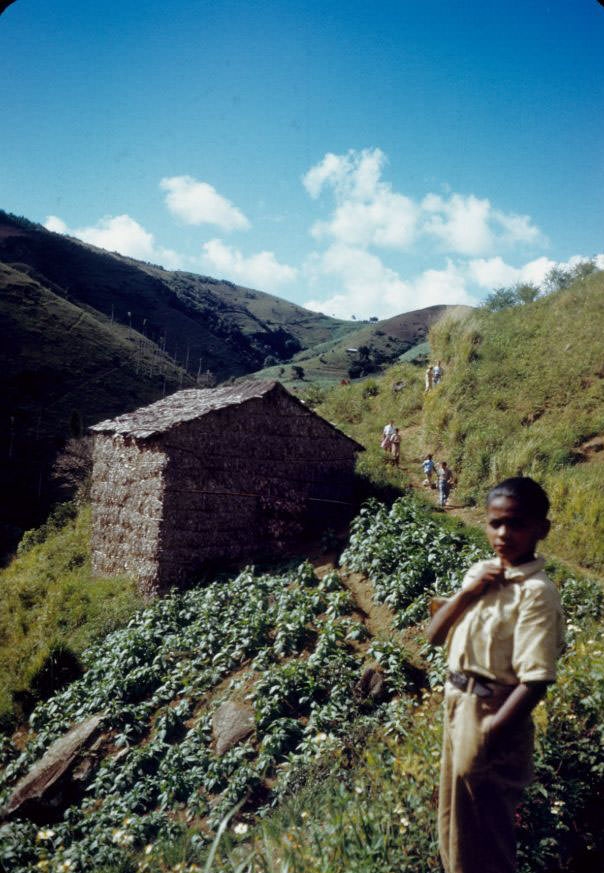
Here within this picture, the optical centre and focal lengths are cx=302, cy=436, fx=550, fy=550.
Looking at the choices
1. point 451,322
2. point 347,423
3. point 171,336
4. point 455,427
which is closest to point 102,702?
point 455,427

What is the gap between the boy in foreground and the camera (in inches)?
96.3

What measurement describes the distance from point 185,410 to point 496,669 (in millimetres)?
11369

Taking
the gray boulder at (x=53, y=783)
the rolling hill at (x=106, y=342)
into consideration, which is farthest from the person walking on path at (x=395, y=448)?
the rolling hill at (x=106, y=342)

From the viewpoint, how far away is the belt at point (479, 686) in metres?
2.49

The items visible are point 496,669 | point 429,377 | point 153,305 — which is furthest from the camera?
point 153,305

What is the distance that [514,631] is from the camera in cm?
248

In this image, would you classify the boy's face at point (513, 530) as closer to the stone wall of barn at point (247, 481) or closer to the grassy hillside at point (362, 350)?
the stone wall of barn at point (247, 481)

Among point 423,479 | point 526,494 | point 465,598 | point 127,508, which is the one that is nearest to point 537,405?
point 423,479

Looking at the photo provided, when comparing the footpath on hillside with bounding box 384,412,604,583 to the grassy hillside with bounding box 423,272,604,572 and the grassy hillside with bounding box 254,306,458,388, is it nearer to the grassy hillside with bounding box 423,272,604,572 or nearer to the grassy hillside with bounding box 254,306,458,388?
the grassy hillside with bounding box 423,272,604,572

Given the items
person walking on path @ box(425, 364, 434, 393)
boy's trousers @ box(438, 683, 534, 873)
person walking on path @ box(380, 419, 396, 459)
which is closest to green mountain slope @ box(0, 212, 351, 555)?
person walking on path @ box(380, 419, 396, 459)

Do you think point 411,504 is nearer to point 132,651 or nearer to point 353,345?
point 132,651

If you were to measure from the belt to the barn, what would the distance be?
9712 millimetres

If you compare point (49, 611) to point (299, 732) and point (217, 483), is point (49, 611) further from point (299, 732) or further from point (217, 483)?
point (299, 732)

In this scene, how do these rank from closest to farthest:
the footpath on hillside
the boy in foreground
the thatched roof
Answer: the boy in foreground < the footpath on hillside < the thatched roof
